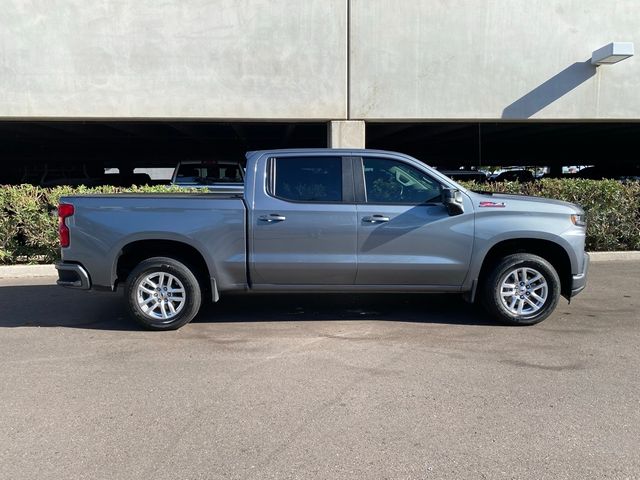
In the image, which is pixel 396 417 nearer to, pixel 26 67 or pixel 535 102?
pixel 535 102

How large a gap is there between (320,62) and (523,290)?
6.65 metres

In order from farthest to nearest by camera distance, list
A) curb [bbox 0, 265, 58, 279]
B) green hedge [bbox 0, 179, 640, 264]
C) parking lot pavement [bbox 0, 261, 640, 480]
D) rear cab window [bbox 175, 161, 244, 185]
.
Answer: rear cab window [bbox 175, 161, 244, 185]
green hedge [bbox 0, 179, 640, 264]
curb [bbox 0, 265, 58, 279]
parking lot pavement [bbox 0, 261, 640, 480]

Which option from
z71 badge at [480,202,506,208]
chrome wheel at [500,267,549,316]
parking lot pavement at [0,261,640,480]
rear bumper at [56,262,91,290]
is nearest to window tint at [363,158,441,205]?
z71 badge at [480,202,506,208]

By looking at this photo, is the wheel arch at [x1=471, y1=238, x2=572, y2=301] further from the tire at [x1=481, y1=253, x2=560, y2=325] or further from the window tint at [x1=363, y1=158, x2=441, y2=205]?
the window tint at [x1=363, y1=158, x2=441, y2=205]

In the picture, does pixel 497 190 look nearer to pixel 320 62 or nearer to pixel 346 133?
Answer: pixel 346 133

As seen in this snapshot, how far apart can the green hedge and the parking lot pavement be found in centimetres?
303

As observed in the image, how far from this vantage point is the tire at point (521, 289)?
5750mm

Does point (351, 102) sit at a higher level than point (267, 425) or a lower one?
higher

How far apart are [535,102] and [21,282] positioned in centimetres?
1001

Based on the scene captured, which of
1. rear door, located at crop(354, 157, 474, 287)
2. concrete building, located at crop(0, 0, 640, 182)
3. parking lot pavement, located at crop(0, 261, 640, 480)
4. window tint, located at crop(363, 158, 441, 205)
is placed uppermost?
concrete building, located at crop(0, 0, 640, 182)

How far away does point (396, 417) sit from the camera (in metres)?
3.79

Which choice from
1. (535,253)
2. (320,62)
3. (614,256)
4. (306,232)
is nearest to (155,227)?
(306,232)

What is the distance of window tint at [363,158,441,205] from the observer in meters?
5.77

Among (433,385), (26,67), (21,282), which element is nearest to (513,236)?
(433,385)
